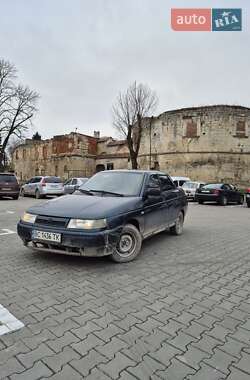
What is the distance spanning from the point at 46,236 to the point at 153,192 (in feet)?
7.39

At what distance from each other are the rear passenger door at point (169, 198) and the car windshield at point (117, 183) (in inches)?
35.3

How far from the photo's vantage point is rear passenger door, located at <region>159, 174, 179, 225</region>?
6048mm

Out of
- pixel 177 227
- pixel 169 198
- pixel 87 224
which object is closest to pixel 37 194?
pixel 177 227

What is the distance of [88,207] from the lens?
14.0 feet

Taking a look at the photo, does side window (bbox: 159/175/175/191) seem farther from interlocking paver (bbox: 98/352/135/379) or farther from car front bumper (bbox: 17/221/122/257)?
interlocking paver (bbox: 98/352/135/379)

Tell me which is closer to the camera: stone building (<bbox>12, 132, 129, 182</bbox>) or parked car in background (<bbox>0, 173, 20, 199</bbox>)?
parked car in background (<bbox>0, 173, 20, 199</bbox>)

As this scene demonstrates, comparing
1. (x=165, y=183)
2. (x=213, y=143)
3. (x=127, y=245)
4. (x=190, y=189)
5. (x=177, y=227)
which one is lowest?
(x=177, y=227)

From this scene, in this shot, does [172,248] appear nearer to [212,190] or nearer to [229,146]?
[212,190]

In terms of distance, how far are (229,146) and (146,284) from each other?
32.0 meters

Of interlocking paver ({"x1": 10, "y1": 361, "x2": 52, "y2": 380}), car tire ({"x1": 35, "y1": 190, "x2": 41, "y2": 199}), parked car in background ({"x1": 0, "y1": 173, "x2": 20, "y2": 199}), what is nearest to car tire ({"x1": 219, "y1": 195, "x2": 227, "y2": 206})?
car tire ({"x1": 35, "y1": 190, "x2": 41, "y2": 199})

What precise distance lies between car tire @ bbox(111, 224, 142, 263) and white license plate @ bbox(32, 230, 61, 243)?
0.96 meters

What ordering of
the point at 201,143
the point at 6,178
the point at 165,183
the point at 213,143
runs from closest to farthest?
the point at 165,183 < the point at 6,178 < the point at 213,143 < the point at 201,143

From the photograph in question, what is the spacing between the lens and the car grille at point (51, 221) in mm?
4090

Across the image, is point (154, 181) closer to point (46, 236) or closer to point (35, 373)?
point (46, 236)
